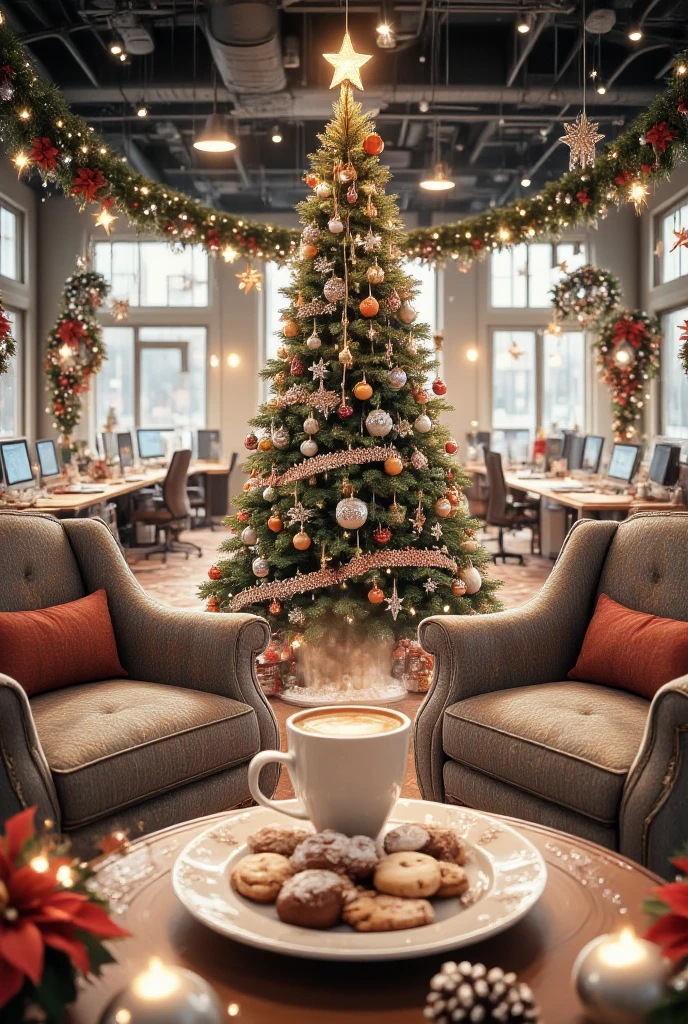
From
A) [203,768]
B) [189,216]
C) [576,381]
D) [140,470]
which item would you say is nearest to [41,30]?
[189,216]

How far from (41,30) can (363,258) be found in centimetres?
561

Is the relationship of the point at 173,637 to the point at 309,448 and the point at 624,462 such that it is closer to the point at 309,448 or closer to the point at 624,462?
the point at 309,448

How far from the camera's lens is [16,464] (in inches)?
294

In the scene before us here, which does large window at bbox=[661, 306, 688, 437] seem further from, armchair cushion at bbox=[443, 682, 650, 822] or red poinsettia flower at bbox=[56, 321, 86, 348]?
armchair cushion at bbox=[443, 682, 650, 822]

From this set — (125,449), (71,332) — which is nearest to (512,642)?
(125,449)

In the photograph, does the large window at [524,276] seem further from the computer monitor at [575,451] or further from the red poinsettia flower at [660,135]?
the red poinsettia flower at [660,135]

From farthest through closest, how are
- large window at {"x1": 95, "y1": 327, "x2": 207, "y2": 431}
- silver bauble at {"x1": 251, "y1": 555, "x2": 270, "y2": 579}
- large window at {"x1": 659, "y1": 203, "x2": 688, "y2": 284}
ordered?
large window at {"x1": 95, "y1": 327, "x2": 207, "y2": 431} < large window at {"x1": 659, "y1": 203, "x2": 688, "y2": 284} < silver bauble at {"x1": 251, "y1": 555, "x2": 270, "y2": 579}

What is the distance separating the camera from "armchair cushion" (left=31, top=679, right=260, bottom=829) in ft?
7.72

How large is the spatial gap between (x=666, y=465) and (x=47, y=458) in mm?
4865

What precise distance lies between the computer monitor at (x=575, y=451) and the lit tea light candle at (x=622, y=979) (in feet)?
30.1

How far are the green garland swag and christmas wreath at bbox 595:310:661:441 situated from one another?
2.33 meters

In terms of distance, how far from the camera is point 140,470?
11.1m

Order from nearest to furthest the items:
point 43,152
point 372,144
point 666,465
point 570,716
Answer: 1. point 570,716
2. point 372,144
3. point 43,152
4. point 666,465

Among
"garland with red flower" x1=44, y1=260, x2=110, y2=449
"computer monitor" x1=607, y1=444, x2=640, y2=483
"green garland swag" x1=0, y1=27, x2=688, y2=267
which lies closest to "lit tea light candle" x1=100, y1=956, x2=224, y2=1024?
"green garland swag" x1=0, y1=27, x2=688, y2=267
